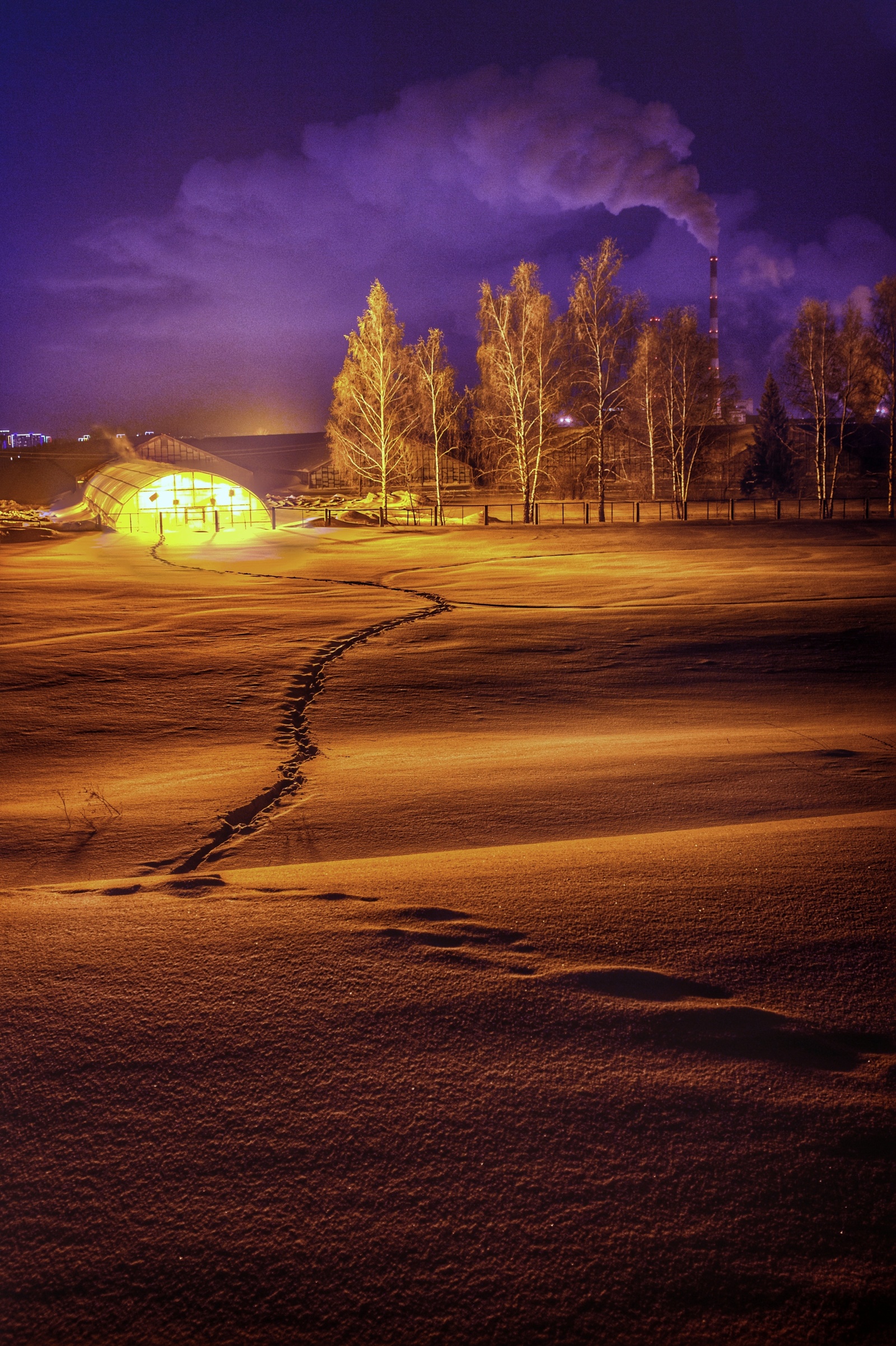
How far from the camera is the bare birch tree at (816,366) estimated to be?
38.0 meters

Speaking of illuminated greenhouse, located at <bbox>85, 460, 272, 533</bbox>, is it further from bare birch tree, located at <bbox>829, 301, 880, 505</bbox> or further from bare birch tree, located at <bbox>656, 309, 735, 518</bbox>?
bare birch tree, located at <bbox>829, 301, 880, 505</bbox>

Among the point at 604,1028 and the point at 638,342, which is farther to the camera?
the point at 638,342

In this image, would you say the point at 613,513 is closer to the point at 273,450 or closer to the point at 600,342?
the point at 600,342

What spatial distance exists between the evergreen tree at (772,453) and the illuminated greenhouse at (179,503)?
29600 millimetres

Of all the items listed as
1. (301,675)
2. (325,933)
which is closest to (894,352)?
(301,675)

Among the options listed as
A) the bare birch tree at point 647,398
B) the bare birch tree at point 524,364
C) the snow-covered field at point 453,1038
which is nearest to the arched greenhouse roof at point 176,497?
the bare birch tree at point 524,364

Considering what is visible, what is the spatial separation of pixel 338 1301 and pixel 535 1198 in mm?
530

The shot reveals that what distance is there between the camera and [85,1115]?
8.43 feet

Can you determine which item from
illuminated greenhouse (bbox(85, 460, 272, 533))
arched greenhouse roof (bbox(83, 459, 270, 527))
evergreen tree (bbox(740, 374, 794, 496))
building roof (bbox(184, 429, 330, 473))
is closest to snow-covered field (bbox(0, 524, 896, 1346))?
→ illuminated greenhouse (bbox(85, 460, 272, 533))

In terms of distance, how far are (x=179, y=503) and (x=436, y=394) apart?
1276cm

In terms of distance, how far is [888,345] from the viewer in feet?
125

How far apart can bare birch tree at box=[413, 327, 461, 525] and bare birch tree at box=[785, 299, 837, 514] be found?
576 inches

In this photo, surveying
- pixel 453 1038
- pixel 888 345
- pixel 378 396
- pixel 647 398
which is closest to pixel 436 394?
pixel 378 396

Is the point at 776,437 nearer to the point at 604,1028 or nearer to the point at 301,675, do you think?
the point at 301,675
